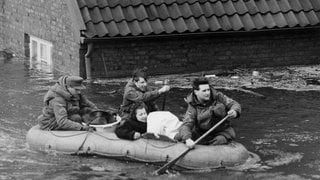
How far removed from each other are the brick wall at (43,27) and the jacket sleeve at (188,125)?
5943mm

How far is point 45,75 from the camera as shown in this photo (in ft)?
56.2

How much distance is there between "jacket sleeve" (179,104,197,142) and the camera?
34.5 ft

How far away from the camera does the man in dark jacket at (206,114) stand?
10.7 m

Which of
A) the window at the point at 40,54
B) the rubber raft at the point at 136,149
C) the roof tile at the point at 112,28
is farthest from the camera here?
the window at the point at 40,54

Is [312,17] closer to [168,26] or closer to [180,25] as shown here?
[180,25]

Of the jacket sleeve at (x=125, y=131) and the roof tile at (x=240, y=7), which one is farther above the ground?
the roof tile at (x=240, y=7)

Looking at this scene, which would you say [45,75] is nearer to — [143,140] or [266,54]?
[266,54]

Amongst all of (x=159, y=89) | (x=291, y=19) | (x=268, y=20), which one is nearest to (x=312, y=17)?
(x=291, y=19)

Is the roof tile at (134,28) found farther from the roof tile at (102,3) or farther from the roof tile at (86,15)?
the roof tile at (86,15)

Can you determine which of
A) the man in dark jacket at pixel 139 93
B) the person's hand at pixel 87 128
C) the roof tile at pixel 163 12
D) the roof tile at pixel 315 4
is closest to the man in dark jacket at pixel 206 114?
the man in dark jacket at pixel 139 93

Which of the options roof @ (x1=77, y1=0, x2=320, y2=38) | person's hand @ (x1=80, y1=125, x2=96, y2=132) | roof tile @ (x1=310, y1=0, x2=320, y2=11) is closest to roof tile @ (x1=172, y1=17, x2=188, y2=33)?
roof @ (x1=77, y1=0, x2=320, y2=38)

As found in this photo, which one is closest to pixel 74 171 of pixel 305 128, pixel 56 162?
pixel 56 162

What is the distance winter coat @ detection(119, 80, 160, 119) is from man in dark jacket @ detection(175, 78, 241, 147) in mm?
1189

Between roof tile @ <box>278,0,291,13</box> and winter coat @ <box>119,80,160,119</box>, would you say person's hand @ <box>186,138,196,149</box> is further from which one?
roof tile @ <box>278,0,291,13</box>
